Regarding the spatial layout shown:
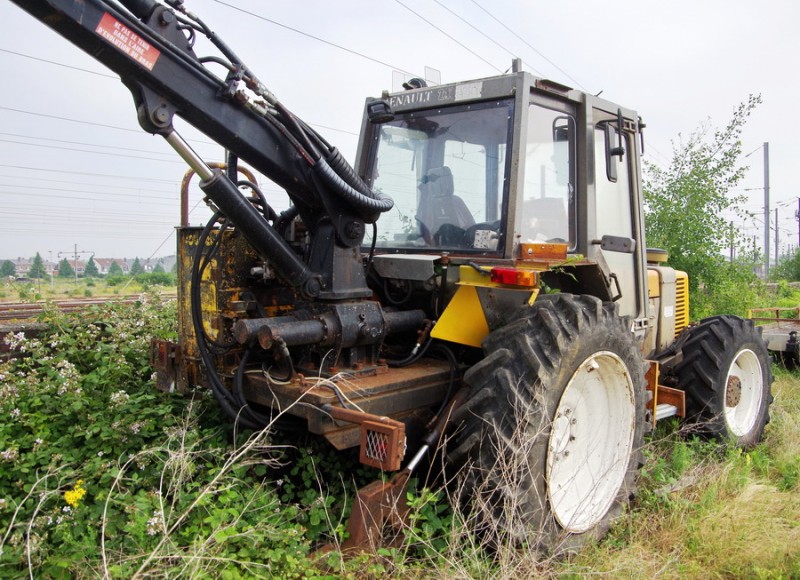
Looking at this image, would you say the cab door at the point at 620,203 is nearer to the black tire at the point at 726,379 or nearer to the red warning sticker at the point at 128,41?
the black tire at the point at 726,379

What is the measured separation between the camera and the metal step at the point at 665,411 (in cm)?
472

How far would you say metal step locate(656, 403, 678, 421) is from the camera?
15.5 ft

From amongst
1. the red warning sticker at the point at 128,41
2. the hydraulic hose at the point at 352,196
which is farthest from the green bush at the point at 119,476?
the red warning sticker at the point at 128,41

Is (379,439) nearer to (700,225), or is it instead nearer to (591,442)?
(591,442)

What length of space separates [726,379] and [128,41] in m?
4.77

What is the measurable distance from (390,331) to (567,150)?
5.67 feet

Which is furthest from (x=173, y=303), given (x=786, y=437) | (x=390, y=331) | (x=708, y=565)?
(x=786, y=437)

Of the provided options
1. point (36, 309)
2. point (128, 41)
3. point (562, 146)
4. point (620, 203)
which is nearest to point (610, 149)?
point (562, 146)

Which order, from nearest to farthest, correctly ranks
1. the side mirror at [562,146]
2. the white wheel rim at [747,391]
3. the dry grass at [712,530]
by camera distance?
1. the dry grass at [712,530]
2. the side mirror at [562,146]
3. the white wheel rim at [747,391]

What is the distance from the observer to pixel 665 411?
479 centimetres

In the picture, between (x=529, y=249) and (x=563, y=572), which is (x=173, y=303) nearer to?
(x=529, y=249)

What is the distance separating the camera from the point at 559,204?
4.23m

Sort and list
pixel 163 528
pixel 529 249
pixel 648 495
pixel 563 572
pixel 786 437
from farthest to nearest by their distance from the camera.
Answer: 1. pixel 786 437
2. pixel 648 495
3. pixel 529 249
4. pixel 563 572
5. pixel 163 528

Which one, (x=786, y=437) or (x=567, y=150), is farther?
(x=786, y=437)
